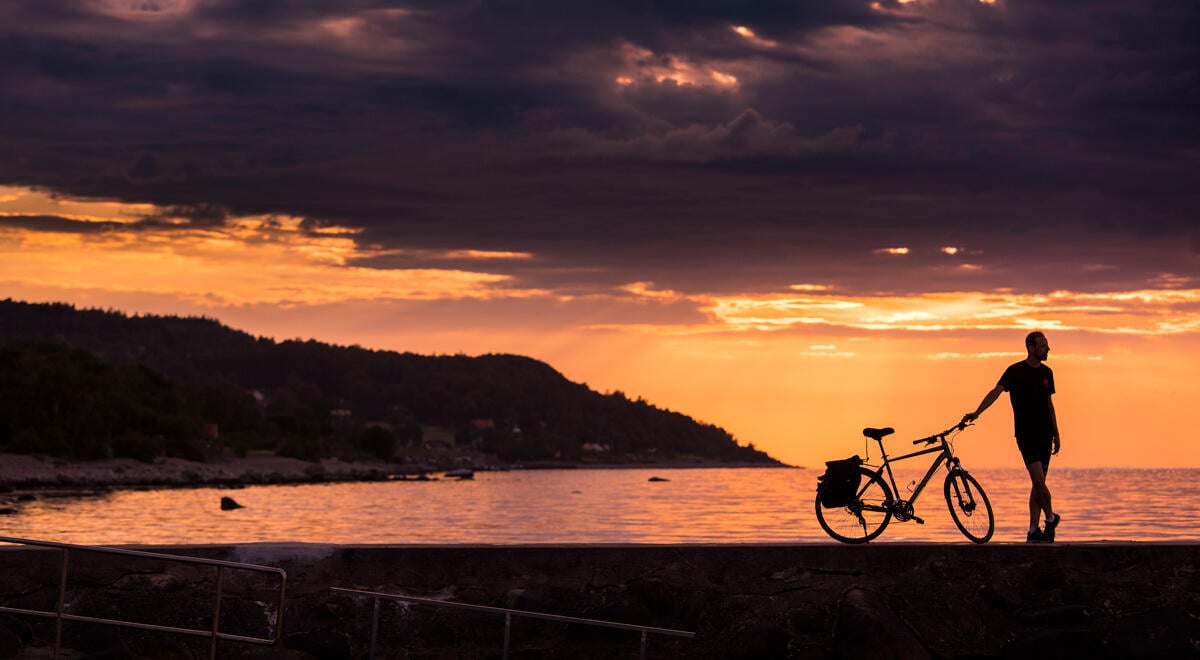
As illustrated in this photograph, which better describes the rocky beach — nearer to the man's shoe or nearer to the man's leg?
the man's leg

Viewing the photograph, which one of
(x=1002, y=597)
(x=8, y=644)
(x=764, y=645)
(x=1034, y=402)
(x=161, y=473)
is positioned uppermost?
(x=1034, y=402)

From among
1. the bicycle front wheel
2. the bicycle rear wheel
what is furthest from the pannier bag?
the bicycle front wheel

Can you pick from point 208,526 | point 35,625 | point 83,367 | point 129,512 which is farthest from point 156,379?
point 35,625

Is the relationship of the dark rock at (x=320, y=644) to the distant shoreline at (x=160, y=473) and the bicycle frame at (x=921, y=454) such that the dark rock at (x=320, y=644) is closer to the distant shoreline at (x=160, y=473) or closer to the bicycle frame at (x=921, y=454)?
the bicycle frame at (x=921, y=454)

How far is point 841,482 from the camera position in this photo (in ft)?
44.2

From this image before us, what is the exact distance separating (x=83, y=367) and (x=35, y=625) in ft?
504

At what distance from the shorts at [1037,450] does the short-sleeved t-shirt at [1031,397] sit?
4 cm

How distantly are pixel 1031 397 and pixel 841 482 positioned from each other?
7.40 ft

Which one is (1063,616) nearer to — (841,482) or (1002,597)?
A: (1002,597)

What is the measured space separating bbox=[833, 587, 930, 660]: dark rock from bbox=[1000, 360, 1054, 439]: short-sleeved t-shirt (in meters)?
3.98

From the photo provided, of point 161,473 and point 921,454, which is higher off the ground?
point 921,454

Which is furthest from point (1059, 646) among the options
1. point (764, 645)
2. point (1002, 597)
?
point (764, 645)

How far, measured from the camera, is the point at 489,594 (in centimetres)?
A: 1123

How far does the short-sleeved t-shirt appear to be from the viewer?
13.7 metres
